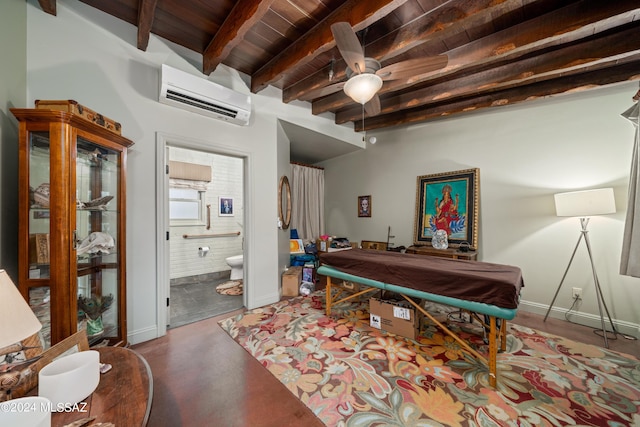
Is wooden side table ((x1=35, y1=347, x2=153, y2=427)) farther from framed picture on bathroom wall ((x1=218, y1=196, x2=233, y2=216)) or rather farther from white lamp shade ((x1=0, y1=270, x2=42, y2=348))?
framed picture on bathroom wall ((x1=218, y1=196, x2=233, y2=216))

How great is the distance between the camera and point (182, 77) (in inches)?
93.1

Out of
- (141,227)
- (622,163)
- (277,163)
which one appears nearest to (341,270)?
(277,163)

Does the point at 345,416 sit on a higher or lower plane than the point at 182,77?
lower

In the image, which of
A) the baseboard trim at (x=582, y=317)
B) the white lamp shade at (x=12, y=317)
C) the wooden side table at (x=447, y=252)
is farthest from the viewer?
the wooden side table at (x=447, y=252)

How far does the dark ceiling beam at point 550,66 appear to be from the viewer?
195 centimetres

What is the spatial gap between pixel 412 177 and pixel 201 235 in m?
4.06

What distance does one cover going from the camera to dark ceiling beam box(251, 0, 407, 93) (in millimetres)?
1707

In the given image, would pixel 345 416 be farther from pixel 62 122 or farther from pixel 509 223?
pixel 509 223

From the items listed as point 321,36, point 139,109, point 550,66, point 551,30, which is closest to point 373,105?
point 321,36

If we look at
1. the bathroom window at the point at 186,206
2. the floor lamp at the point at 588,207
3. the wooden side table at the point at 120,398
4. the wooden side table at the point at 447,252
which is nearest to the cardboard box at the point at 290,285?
the wooden side table at the point at 447,252

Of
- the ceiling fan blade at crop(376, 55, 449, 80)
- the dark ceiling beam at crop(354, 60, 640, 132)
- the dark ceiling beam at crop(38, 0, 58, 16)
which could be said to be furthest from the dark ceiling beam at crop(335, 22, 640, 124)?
the dark ceiling beam at crop(38, 0, 58, 16)

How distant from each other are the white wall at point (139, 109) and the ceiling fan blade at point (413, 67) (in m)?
1.86

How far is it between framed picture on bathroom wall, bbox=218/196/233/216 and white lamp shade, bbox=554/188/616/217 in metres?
5.05

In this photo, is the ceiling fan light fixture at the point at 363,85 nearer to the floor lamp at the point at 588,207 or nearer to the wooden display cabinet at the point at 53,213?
the wooden display cabinet at the point at 53,213
